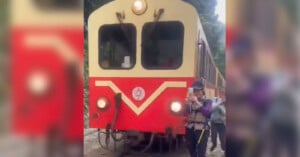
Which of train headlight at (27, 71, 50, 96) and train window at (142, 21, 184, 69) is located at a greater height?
train window at (142, 21, 184, 69)

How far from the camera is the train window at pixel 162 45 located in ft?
14.2

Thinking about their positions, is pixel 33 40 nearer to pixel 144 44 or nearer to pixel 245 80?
pixel 245 80

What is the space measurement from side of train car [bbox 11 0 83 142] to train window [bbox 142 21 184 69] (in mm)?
3550

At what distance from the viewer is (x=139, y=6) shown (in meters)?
4.38

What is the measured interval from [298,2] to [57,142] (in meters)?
0.56

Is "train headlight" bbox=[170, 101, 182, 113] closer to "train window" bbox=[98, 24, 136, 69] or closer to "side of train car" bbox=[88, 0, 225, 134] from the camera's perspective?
"side of train car" bbox=[88, 0, 225, 134]

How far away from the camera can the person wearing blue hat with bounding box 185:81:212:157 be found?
3.56 meters

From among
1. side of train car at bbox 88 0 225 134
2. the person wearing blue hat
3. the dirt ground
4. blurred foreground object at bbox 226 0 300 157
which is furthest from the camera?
the dirt ground

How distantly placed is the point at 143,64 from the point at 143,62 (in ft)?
0.08

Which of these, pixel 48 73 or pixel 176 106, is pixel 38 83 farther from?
pixel 176 106

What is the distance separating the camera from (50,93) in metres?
0.77

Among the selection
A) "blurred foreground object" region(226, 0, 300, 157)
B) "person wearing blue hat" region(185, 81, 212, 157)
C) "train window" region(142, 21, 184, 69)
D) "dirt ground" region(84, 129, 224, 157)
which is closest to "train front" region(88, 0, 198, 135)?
"train window" region(142, 21, 184, 69)

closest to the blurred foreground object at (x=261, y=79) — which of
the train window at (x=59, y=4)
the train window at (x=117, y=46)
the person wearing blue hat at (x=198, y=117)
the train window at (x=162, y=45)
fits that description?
the train window at (x=59, y=4)

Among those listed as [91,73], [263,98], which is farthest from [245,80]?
[91,73]
